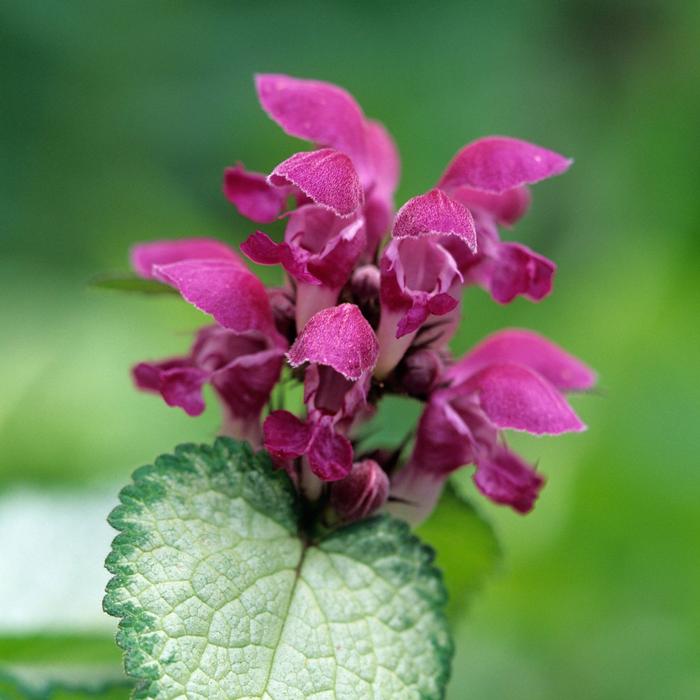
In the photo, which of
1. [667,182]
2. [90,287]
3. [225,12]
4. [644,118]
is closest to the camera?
[90,287]

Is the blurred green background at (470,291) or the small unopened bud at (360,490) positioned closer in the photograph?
the small unopened bud at (360,490)

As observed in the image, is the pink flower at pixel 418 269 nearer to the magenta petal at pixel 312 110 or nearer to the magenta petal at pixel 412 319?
the magenta petal at pixel 412 319

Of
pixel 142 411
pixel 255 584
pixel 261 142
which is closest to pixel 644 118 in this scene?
pixel 261 142

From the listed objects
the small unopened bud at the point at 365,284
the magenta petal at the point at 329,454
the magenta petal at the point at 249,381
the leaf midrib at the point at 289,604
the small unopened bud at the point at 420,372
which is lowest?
the leaf midrib at the point at 289,604

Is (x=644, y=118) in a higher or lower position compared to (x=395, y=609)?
higher

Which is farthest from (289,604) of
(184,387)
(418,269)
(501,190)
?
(501,190)

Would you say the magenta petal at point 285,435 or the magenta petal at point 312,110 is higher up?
the magenta petal at point 312,110

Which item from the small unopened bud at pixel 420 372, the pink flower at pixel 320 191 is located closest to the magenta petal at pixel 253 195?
the pink flower at pixel 320 191

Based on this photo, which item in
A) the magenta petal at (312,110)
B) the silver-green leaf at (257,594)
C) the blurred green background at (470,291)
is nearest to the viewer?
the silver-green leaf at (257,594)

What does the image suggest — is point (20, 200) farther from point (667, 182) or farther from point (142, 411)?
point (667, 182)
